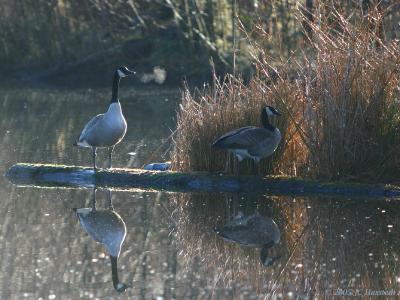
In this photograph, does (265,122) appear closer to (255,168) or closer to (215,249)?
(255,168)

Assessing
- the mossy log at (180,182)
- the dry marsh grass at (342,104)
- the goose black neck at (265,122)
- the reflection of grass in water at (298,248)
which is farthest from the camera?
the goose black neck at (265,122)

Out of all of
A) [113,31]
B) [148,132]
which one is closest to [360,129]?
[148,132]

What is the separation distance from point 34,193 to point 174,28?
61.2 ft

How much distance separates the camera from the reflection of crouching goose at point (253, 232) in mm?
9828

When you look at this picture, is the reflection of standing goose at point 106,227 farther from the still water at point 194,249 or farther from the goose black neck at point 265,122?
the goose black neck at point 265,122

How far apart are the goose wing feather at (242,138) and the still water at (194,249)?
59cm

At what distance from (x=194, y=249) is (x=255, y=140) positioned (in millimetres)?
2539

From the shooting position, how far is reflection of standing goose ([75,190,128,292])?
9.76m

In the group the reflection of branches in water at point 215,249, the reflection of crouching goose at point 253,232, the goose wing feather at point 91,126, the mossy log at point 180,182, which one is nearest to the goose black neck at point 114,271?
the reflection of branches in water at point 215,249

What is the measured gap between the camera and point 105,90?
29578 mm

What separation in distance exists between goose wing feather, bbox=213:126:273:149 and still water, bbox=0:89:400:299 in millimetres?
589

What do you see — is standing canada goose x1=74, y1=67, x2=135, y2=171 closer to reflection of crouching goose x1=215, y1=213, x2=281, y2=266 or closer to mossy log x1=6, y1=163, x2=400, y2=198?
mossy log x1=6, y1=163, x2=400, y2=198

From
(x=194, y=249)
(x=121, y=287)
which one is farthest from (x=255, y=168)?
(x=121, y=287)

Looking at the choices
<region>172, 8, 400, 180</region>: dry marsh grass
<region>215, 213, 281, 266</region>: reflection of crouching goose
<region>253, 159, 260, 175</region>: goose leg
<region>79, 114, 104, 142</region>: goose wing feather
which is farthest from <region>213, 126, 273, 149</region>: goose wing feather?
<region>79, 114, 104, 142</region>: goose wing feather
